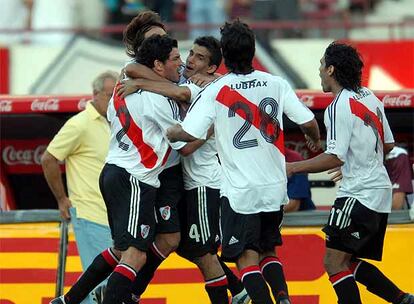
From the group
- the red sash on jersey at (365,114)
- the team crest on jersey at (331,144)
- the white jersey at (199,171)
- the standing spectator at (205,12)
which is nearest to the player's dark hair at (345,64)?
the red sash on jersey at (365,114)

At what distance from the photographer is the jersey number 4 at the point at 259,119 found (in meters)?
8.54

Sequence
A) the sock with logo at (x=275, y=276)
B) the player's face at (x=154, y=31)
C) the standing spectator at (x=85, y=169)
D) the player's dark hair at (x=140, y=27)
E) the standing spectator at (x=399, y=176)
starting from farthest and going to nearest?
the standing spectator at (x=399, y=176)
the standing spectator at (x=85, y=169)
the player's dark hair at (x=140, y=27)
the player's face at (x=154, y=31)
the sock with logo at (x=275, y=276)

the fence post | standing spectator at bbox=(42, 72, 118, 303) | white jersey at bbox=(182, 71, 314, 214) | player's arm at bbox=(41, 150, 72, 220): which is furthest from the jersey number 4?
the fence post

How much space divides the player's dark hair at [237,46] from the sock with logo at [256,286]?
1.27 m

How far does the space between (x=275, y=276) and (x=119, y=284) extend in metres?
1.01

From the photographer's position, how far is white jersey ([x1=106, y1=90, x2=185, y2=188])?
885 centimetres

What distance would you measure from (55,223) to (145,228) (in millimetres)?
1761

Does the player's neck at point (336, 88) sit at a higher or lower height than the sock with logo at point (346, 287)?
higher

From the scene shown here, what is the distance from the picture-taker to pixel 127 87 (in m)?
8.97

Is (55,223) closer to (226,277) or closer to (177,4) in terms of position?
(226,277)

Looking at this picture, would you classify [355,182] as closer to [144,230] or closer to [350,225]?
[350,225]

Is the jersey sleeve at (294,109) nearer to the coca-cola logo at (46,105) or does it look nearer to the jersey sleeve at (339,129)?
the jersey sleeve at (339,129)

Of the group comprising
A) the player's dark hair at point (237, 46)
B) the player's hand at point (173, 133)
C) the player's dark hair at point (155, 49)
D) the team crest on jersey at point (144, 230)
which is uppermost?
the player's dark hair at point (237, 46)

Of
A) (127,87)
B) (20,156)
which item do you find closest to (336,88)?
(127,87)
